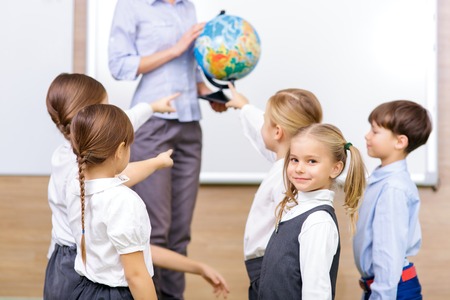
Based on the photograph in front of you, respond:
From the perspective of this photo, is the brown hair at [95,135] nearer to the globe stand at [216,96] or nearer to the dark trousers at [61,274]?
the dark trousers at [61,274]

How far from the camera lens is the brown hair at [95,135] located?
1787 millimetres

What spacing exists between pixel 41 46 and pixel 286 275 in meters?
2.25

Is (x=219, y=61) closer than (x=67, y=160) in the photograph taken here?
No

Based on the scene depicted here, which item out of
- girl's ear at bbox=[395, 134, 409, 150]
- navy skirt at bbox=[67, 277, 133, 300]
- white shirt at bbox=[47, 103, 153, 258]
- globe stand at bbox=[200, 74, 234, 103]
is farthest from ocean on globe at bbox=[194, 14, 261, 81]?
navy skirt at bbox=[67, 277, 133, 300]

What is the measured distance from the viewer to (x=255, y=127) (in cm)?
257

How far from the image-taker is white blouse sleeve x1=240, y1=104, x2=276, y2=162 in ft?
8.38

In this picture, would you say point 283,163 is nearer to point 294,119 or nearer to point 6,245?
point 294,119

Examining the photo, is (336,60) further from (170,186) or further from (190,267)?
(190,267)

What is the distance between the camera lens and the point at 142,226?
176 centimetres

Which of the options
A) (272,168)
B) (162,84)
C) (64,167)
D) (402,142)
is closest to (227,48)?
(162,84)

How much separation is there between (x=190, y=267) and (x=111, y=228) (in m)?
0.67

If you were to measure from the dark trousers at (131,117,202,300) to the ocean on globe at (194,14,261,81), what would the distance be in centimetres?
31

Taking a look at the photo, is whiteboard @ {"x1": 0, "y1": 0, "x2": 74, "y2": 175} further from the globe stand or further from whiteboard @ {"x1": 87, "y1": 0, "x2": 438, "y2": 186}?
the globe stand

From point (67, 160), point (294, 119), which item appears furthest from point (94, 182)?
point (294, 119)
